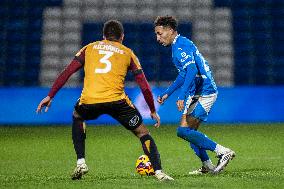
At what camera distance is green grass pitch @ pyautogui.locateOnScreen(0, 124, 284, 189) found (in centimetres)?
719

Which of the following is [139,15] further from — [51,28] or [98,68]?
[98,68]

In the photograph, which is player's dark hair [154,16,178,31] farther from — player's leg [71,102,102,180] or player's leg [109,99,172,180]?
player's leg [71,102,102,180]

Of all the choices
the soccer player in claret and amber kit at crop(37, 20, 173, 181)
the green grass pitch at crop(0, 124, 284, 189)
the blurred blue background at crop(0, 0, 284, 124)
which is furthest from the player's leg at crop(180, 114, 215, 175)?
the blurred blue background at crop(0, 0, 284, 124)

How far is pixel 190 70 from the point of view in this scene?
7.82m

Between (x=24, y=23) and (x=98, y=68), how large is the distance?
11.4m

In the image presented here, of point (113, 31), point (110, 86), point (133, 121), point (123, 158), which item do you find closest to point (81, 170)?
point (133, 121)

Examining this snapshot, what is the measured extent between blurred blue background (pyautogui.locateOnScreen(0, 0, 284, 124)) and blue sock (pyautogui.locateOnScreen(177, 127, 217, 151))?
9.28m

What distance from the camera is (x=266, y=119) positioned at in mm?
15461

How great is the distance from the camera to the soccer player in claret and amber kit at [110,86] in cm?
718

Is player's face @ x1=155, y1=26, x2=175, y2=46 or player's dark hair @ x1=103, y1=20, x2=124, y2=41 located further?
Answer: player's face @ x1=155, y1=26, x2=175, y2=46

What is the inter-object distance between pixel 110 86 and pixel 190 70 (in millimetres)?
1006

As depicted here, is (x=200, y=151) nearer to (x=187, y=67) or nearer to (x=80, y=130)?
(x=187, y=67)

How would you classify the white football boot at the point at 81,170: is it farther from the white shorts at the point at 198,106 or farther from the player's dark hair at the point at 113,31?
the white shorts at the point at 198,106

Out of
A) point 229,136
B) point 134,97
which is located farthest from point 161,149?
point 134,97
